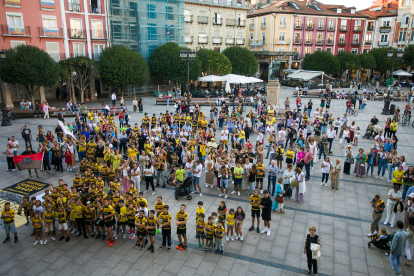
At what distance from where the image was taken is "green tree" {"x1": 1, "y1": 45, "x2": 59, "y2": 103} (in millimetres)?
26859

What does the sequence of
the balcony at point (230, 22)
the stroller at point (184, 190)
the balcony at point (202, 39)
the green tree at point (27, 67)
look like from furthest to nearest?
the balcony at point (230, 22) → the balcony at point (202, 39) → the green tree at point (27, 67) → the stroller at point (184, 190)

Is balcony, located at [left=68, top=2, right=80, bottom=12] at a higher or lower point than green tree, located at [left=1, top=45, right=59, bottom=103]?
higher

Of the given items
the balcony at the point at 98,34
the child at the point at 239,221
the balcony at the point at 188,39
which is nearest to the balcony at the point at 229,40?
the balcony at the point at 188,39

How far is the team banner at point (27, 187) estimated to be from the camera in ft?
41.4

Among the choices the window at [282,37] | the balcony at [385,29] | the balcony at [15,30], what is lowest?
the balcony at [15,30]

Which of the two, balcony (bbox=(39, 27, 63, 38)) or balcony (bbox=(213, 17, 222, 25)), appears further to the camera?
balcony (bbox=(213, 17, 222, 25))

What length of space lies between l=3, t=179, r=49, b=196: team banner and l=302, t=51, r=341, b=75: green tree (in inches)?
1820

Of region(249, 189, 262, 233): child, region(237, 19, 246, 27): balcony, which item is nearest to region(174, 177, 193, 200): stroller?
region(249, 189, 262, 233): child

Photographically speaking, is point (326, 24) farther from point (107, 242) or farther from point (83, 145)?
point (107, 242)

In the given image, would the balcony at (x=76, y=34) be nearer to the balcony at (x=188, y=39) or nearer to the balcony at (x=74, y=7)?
the balcony at (x=74, y=7)

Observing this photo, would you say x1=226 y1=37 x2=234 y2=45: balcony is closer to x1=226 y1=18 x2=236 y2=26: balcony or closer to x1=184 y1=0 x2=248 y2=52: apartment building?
x1=184 y1=0 x2=248 y2=52: apartment building

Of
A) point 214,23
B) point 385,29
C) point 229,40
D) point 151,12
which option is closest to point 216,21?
point 214,23

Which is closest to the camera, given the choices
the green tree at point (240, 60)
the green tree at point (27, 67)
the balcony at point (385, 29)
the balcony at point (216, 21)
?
the green tree at point (27, 67)

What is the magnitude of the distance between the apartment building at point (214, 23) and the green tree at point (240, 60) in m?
5.21
